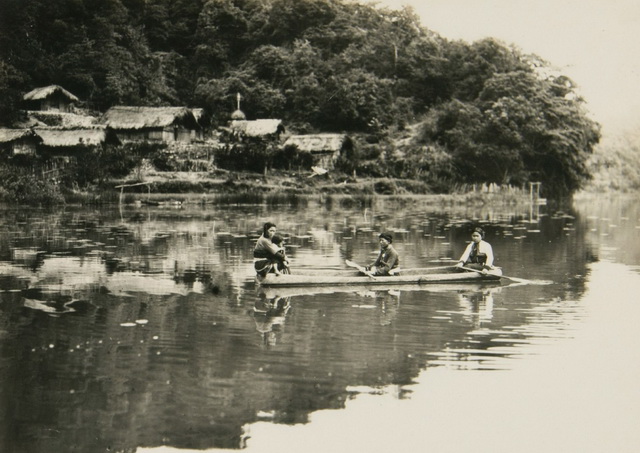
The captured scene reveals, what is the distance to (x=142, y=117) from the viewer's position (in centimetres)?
3922

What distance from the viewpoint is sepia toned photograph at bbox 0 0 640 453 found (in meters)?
5.98

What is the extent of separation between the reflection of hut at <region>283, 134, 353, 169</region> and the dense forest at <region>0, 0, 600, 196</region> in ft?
7.47

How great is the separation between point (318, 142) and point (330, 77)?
7.05 metres

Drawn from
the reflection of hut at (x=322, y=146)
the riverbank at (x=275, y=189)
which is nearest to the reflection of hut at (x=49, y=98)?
the riverbank at (x=275, y=189)

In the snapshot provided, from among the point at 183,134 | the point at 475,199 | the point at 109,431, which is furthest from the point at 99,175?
the point at 109,431

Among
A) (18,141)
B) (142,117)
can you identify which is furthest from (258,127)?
(18,141)

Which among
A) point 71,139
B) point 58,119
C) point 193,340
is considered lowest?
point 193,340

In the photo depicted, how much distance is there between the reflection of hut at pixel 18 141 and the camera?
34.2 m

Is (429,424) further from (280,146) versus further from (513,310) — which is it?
(280,146)

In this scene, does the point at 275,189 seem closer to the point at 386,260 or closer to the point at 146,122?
the point at 146,122

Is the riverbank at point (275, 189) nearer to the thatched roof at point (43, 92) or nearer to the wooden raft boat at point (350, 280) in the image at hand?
the thatched roof at point (43, 92)

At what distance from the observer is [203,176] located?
117ft

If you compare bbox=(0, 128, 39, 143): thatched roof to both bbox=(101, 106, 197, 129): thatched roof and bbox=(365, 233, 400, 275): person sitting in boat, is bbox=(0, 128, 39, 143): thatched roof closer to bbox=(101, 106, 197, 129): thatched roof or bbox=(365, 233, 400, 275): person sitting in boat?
bbox=(101, 106, 197, 129): thatched roof

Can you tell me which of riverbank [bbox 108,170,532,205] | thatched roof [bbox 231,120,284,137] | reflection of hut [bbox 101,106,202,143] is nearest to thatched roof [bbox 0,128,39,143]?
reflection of hut [bbox 101,106,202,143]
